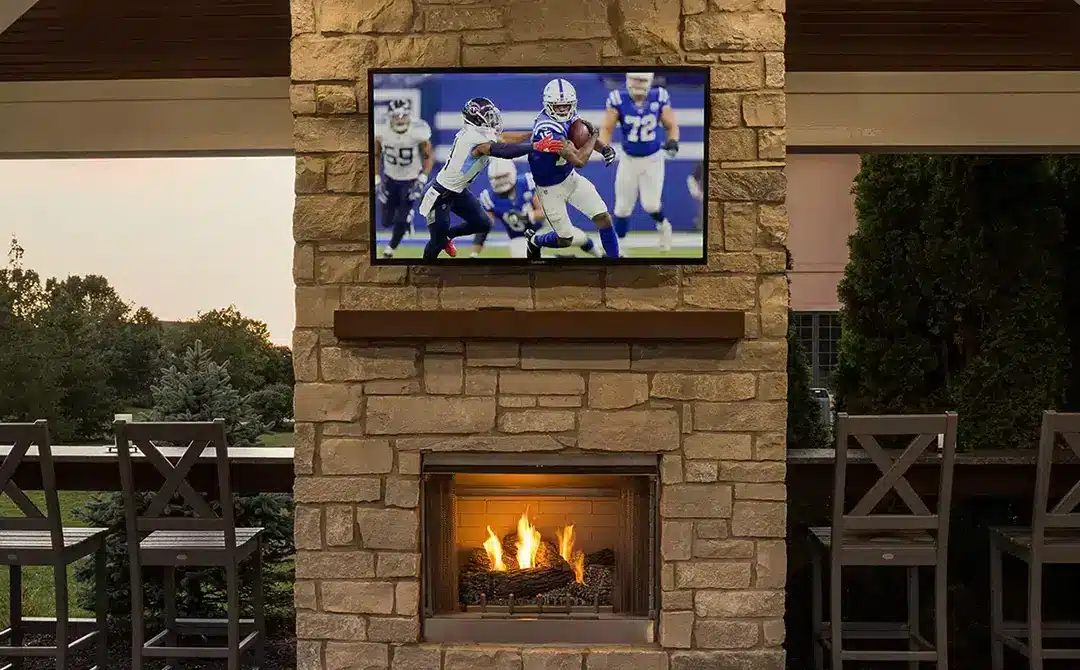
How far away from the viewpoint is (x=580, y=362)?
335 centimetres

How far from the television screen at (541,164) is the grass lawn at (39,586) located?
2.63 metres

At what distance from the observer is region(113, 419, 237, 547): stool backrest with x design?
3314mm

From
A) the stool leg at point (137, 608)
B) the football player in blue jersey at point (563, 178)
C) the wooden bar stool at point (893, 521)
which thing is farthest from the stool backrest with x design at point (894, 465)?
the stool leg at point (137, 608)

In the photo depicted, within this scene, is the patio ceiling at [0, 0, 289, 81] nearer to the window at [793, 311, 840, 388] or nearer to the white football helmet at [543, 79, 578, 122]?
the white football helmet at [543, 79, 578, 122]

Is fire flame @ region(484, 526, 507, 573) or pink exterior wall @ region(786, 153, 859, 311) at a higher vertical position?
pink exterior wall @ region(786, 153, 859, 311)

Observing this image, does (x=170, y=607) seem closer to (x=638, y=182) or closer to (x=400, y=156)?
(x=400, y=156)

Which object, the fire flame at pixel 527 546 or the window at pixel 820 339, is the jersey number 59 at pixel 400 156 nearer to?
the fire flame at pixel 527 546

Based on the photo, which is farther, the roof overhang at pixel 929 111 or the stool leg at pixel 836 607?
the roof overhang at pixel 929 111

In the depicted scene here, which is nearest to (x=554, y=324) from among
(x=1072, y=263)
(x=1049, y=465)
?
(x=1049, y=465)

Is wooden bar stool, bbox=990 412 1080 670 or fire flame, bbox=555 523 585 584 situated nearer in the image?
wooden bar stool, bbox=990 412 1080 670

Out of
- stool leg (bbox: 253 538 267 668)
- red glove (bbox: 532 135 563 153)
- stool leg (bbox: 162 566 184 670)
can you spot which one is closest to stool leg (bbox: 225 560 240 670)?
stool leg (bbox: 253 538 267 668)

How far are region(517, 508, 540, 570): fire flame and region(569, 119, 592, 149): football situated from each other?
4.39ft

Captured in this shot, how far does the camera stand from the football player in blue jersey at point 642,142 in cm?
322

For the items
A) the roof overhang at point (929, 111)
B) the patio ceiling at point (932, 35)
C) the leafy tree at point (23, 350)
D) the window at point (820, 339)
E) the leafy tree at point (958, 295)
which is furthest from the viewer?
the window at point (820, 339)
